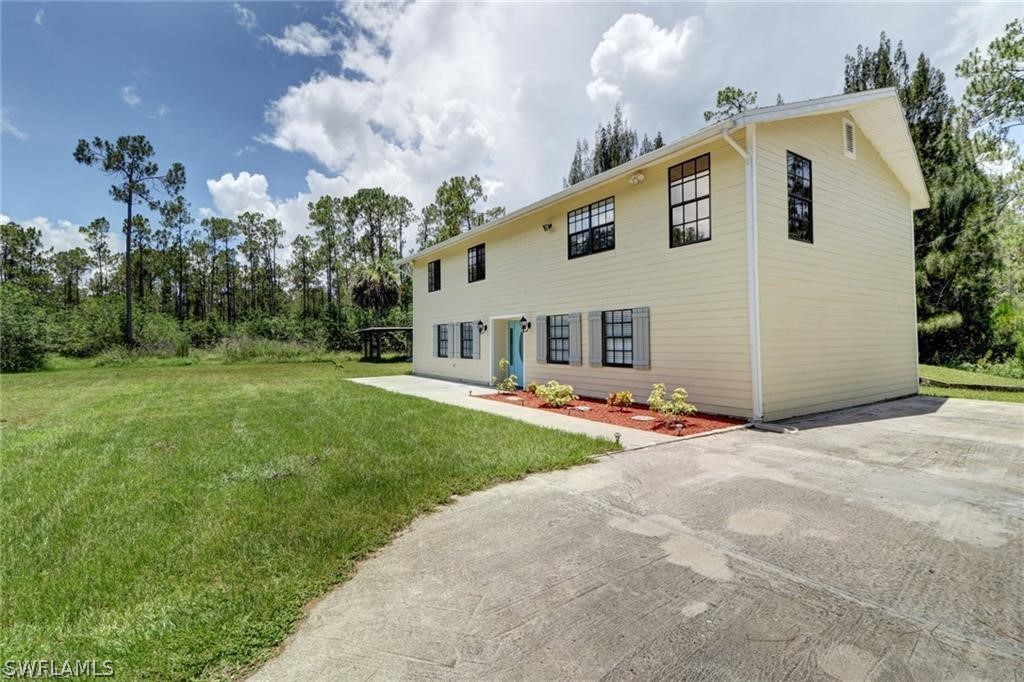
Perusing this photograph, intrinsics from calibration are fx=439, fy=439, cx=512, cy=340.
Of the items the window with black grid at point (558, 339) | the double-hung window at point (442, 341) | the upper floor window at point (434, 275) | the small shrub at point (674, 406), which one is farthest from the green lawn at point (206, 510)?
the upper floor window at point (434, 275)

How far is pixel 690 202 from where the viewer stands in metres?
8.09

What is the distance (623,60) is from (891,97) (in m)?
7.32

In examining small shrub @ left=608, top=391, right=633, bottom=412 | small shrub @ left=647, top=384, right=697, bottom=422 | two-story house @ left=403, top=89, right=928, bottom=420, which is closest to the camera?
small shrub @ left=647, top=384, right=697, bottom=422

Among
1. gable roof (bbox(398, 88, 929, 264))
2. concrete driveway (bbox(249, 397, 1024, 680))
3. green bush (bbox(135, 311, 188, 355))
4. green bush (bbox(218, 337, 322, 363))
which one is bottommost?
concrete driveway (bbox(249, 397, 1024, 680))

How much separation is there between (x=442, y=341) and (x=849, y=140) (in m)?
12.6

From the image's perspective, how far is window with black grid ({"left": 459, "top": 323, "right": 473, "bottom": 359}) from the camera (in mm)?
14469

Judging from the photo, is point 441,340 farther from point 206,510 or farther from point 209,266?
point 209,266

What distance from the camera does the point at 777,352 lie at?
733 cm

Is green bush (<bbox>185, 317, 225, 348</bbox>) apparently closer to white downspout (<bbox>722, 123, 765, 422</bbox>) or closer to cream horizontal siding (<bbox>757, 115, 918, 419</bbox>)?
white downspout (<bbox>722, 123, 765, 422</bbox>)

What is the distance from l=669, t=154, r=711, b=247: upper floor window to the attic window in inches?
143

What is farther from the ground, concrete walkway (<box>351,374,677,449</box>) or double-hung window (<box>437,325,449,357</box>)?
double-hung window (<box>437,325,449,357</box>)

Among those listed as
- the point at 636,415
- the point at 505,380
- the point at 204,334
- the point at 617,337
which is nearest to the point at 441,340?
the point at 505,380

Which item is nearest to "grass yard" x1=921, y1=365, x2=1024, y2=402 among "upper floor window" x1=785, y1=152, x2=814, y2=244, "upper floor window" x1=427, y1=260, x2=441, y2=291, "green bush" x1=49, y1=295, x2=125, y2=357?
"upper floor window" x1=785, y1=152, x2=814, y2=244

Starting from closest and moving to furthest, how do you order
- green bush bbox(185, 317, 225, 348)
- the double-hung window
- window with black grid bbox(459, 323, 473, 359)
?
window with black grid bbox(459, 323, 473, 359)
the double-hung window
green bush bbox(185, 317, 225, 348)
